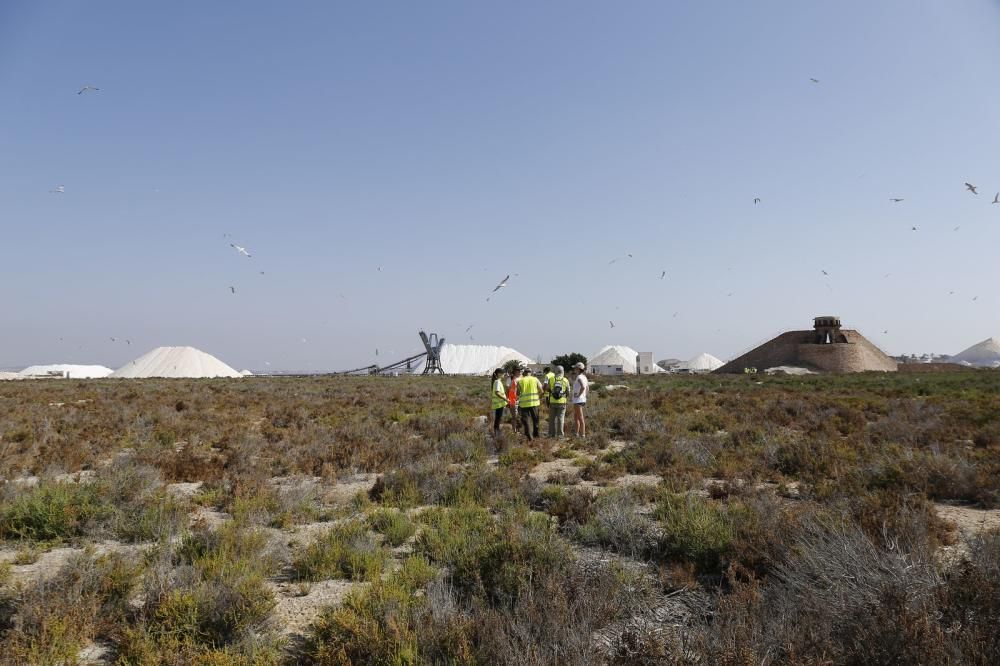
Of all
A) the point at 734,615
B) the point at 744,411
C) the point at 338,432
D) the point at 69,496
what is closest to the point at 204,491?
the point at 69,496

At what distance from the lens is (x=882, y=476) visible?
766 cm

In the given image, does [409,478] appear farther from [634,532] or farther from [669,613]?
[669,613]

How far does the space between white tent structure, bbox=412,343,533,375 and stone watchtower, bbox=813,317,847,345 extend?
223 feet

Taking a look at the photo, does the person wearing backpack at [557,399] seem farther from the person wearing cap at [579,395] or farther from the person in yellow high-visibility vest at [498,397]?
the person in yellow high-visibility vest at [498,397]

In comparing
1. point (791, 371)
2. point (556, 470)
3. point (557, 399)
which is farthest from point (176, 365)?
point (556, 470)

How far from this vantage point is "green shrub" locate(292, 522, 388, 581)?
16.5 feet

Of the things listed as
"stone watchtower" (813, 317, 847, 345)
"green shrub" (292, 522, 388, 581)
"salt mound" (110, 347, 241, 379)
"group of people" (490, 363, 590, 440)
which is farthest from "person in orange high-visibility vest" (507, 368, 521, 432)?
"salt mound" (110, 347, 241, 379)

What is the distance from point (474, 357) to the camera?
122438 millimetres

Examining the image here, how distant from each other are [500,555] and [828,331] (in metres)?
55.5

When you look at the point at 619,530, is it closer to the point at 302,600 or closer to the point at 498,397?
the point at 302,600

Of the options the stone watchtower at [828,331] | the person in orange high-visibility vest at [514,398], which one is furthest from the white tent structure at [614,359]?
the person in orange high-visibility vest at [514,398]

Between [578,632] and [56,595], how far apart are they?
380 centimetres

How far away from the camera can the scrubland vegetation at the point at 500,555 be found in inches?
131

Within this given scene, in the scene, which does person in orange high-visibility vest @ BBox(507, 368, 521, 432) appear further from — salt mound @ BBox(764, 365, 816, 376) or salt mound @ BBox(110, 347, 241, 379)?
salt mound @ BBox(110, 347, 241, 379)
